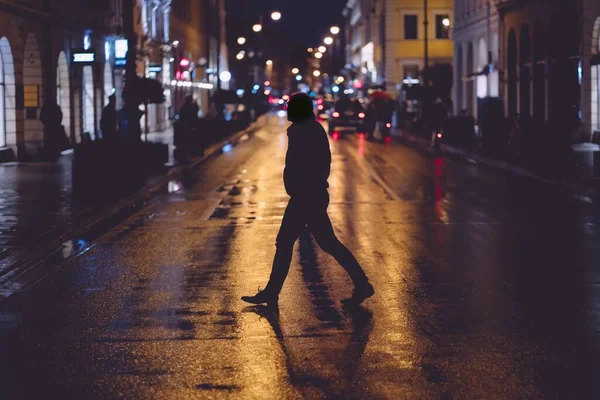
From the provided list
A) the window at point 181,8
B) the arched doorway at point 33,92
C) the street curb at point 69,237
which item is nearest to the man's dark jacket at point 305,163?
the street curb at point 69,237

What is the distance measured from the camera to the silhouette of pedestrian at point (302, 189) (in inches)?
405

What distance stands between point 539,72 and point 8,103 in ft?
74.3

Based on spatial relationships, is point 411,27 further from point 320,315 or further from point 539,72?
point 320,315

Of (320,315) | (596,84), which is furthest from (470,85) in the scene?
(320,315)

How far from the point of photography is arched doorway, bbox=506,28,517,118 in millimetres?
52625

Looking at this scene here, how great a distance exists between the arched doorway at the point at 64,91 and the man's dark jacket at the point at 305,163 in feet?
101

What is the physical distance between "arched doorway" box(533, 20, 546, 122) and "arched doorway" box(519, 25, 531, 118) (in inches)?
33.8

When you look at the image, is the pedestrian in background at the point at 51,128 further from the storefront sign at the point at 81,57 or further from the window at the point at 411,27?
the window at the point at 411,27

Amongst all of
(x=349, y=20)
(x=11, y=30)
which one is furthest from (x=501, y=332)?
(x=349, y=20)

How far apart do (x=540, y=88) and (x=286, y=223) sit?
39.3 meters

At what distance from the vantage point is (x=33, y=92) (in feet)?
117

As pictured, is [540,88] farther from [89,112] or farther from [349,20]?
[349,20]

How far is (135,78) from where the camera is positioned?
29125 mm

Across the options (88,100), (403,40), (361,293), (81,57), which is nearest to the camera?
(361,293)
